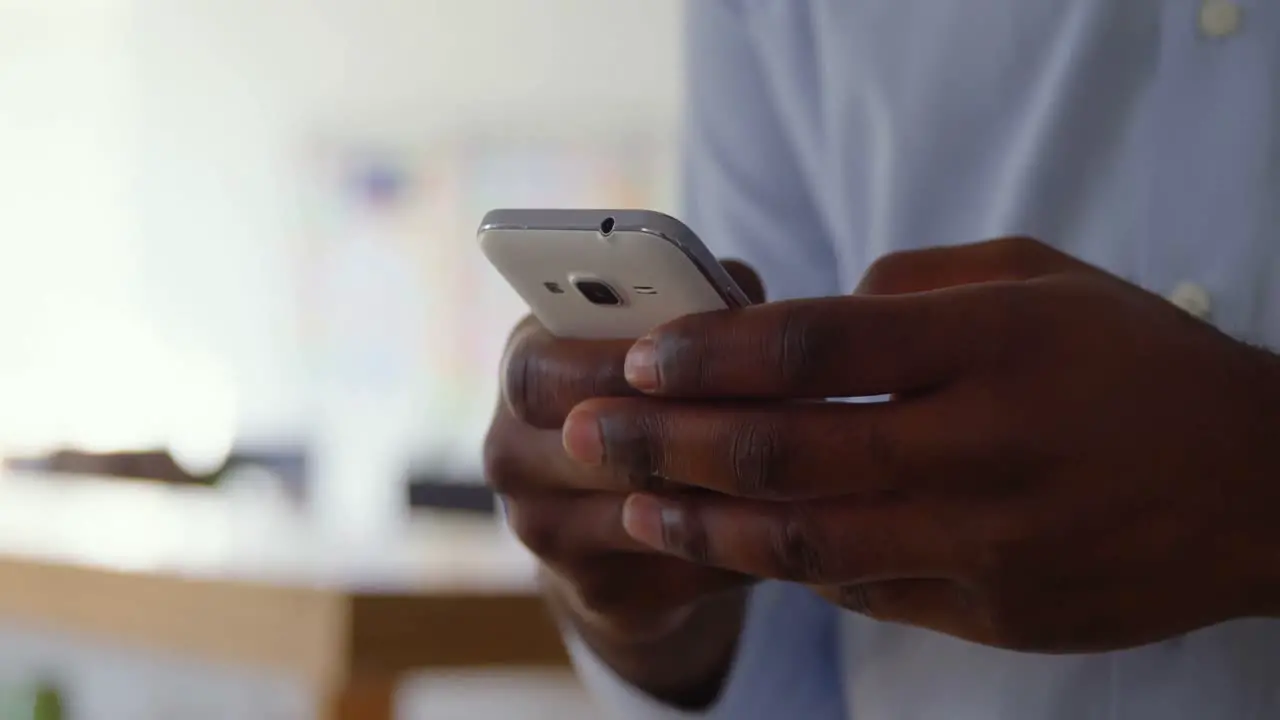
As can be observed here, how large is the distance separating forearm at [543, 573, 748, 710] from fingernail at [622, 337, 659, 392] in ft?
0.59

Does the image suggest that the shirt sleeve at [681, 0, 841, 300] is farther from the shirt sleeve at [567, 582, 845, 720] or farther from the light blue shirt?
the shirt sleeve at [567, 582, 845, 720]

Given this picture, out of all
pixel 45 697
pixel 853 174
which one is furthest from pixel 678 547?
pixel 45 697

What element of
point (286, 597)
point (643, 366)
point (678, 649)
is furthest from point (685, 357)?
point (286, 597)

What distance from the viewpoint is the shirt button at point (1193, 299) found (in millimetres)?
396

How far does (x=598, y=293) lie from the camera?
0.33 m

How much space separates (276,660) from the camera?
0.92m

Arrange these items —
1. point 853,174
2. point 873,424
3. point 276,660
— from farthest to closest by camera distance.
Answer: point 276,660, point 853,174, point 873,424

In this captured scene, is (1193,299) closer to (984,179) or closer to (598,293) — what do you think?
(984,179)

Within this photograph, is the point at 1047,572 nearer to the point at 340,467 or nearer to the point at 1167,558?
the point at 1167,558

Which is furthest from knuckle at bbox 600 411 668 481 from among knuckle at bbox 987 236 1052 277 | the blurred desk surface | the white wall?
the white wall

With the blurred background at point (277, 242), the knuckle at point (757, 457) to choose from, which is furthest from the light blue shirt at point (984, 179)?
the blurred background at point (277, 242)

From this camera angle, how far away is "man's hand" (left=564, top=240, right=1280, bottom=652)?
258mm

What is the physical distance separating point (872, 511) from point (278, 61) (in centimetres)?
186

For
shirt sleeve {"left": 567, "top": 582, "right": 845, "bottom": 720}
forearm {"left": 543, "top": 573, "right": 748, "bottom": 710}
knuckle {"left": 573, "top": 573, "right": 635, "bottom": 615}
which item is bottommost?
shirt sleeve {"left": 567, "top": 582, "right": 845, "bottom": 720}
